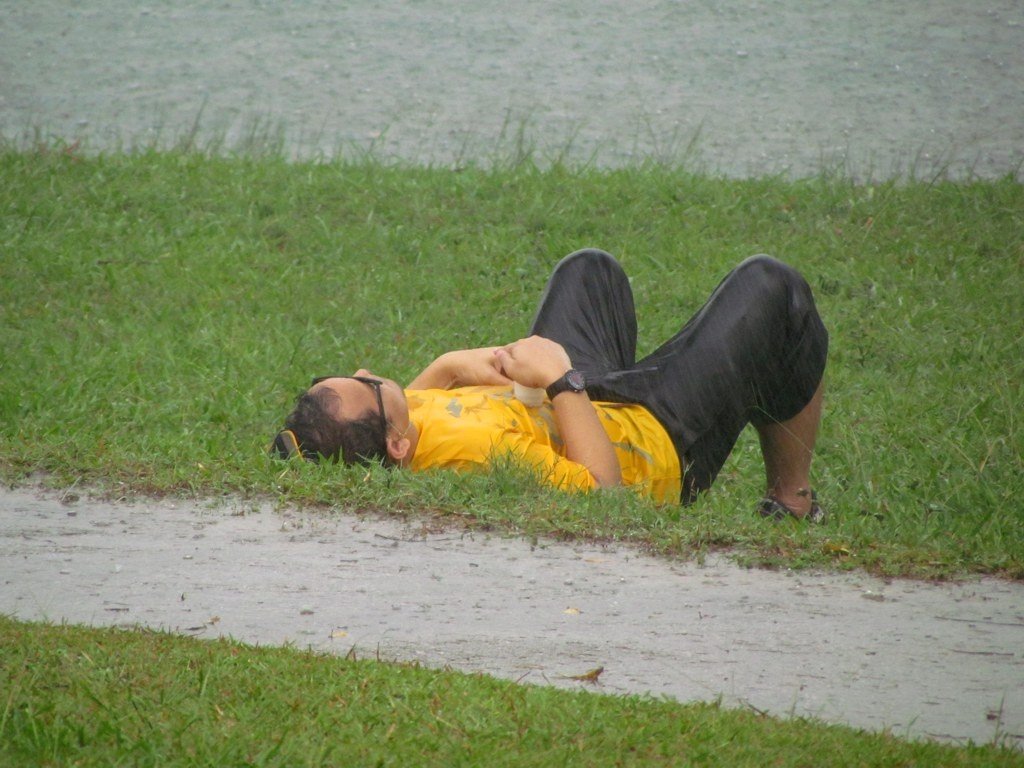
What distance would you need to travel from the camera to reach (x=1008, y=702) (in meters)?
3.22

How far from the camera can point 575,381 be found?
15.0ft

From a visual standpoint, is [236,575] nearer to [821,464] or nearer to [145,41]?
[821,464]

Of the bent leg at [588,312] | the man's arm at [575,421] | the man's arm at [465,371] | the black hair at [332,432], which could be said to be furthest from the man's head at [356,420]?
the bent leg at [588,312]

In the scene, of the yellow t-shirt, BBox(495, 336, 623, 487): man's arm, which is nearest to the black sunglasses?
the yellow t-shirt

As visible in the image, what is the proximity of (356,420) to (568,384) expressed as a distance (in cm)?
74

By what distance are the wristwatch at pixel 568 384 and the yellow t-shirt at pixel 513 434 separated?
21 cm

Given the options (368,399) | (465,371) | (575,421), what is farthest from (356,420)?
(575,421)

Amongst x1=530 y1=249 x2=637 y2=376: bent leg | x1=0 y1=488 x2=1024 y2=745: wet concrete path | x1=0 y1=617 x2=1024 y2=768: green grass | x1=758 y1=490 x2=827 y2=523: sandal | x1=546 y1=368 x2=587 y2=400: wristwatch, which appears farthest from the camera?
x1=530 y1=249 x2=637 y2=376: bent leg

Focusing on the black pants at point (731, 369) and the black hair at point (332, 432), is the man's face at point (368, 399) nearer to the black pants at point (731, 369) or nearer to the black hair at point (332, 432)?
the black hair at point (332, 432)

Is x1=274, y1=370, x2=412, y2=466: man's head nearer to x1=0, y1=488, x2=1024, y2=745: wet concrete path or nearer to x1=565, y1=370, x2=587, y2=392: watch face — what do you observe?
x1=0, y1=488, x2=1024, y2=745: wet concrete path

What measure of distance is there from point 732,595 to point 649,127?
673cm

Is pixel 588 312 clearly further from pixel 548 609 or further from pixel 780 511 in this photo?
pixel 548 609

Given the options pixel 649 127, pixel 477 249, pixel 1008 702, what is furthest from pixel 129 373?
pixel 649 127

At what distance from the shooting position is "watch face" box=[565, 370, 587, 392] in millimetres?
4559
